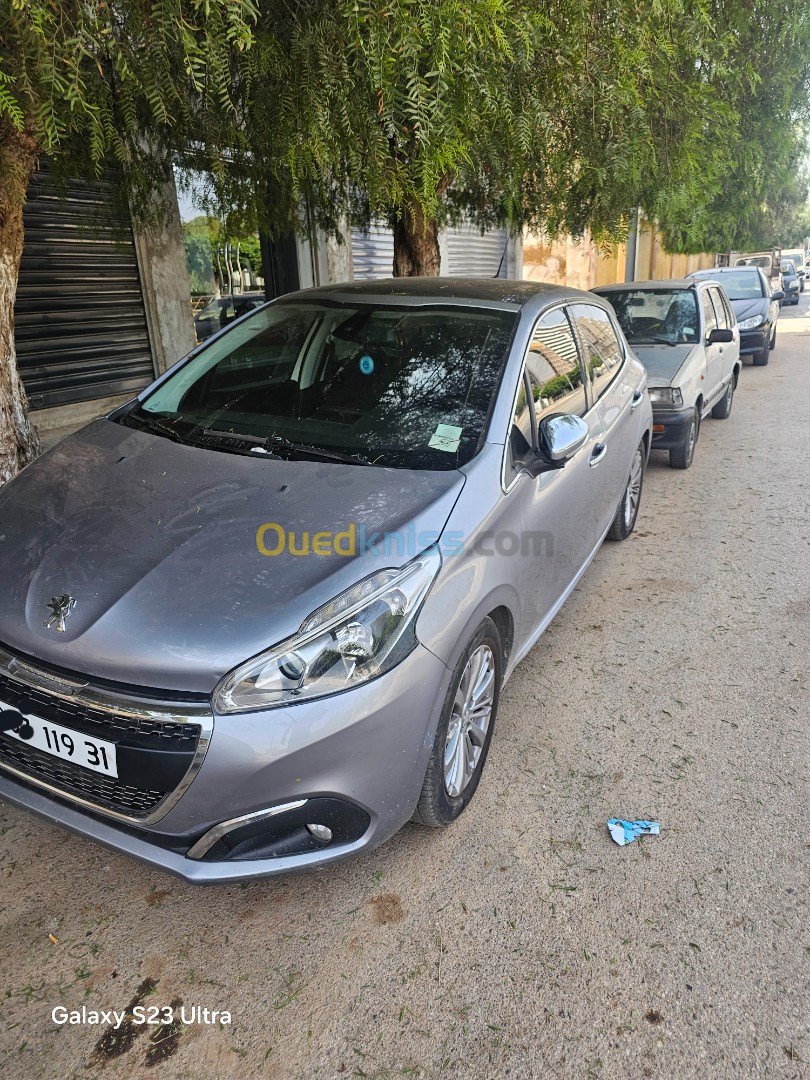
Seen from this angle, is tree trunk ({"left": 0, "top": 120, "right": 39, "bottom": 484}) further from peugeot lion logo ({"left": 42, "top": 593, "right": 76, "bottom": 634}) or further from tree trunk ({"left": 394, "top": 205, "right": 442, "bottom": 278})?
tree trunk ({"left": 394, "top": 205, "right": 442, "bottom": 278})

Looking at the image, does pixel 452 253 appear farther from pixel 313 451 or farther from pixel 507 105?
pixel 313 451

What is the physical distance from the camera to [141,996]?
207 cm

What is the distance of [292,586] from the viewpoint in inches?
84.3

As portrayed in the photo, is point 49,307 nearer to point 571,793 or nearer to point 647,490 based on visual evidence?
point 647,490

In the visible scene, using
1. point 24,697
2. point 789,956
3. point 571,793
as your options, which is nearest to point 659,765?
point 571,793

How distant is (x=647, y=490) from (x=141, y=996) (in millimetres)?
5673

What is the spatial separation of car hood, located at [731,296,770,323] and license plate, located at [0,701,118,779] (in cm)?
1365

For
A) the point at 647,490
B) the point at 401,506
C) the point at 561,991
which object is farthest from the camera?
the point at 647,490

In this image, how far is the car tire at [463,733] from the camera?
2.38m

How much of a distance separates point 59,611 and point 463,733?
133 centimetres

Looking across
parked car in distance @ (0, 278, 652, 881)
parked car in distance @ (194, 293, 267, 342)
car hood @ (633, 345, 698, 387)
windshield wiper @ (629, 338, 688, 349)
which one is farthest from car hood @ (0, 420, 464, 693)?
parked car in distance @ (194, 293, 267, 342)

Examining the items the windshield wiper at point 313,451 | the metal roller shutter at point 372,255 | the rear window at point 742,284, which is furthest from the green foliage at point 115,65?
the rear window at point 742,284

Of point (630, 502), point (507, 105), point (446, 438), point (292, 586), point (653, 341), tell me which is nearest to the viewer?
point (292, 586)

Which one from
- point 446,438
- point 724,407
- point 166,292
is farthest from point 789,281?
point 446,438
